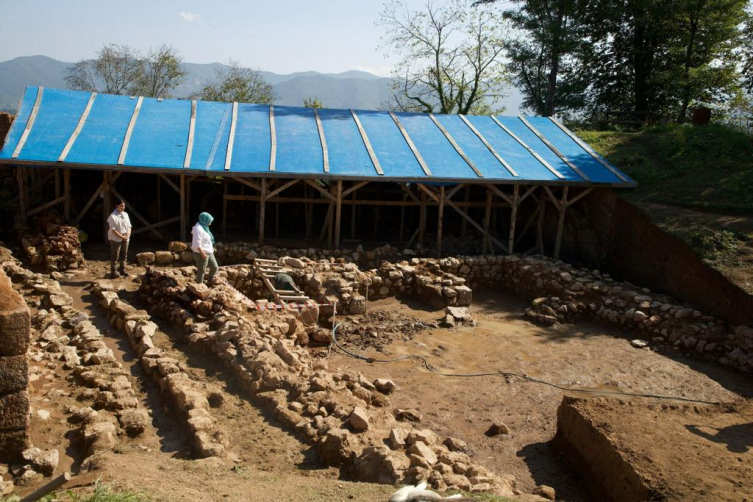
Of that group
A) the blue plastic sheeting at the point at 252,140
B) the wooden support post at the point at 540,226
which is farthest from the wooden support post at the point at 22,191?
the wooden support post at the point at 540,226

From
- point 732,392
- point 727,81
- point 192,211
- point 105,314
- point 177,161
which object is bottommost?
point 732,392

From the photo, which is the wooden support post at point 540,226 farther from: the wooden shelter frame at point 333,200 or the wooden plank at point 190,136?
the wooden plank at point 190,136

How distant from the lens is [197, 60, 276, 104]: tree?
127 ft

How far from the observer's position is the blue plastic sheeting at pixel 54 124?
13.9m

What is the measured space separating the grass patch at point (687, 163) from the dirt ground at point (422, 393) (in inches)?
228

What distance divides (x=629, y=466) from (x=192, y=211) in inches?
619

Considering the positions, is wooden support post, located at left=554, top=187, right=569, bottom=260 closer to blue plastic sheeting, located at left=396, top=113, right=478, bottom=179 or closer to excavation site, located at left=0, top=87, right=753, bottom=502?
excavation site, located at left=0, top=87, right=753, bottom=502

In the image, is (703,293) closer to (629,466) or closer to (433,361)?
(433,361)

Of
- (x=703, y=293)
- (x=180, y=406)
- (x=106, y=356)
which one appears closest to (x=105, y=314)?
(x=106, y=356)

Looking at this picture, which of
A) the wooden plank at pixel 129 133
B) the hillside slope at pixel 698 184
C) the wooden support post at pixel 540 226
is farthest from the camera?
the wooden support post at pixel 540 226

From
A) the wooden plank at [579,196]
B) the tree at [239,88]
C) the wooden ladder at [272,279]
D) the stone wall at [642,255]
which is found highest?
the tree at [239,88]

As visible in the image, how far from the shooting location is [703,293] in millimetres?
13336

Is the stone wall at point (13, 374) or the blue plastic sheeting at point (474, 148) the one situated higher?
the blue plastic sheeting at point (474, 148)

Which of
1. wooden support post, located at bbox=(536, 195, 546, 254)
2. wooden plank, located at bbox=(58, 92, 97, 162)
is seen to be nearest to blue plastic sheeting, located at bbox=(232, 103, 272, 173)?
wooden plank, located at bbox=(58, 92, 97, 162)
